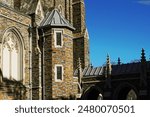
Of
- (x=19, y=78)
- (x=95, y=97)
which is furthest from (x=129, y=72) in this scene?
(x=19, y=78)

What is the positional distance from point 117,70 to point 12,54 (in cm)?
1141

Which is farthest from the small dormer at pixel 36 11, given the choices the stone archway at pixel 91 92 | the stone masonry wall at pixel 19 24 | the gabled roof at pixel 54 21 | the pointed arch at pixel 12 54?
the stone archway at pixel 91 92

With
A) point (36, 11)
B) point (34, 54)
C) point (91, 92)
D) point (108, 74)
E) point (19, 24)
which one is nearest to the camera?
point (19, 24)

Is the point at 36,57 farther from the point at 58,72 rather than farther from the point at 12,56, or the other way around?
the point at 58,72

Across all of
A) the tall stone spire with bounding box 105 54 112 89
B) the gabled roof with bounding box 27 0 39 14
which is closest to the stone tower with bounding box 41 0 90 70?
the tall stone spire with bounding box 105 54 112 89

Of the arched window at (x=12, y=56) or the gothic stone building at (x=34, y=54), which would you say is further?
the gothic stone building at (x=34, y=54)

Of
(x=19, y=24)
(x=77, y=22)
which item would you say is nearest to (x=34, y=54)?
(x=19, y=24)

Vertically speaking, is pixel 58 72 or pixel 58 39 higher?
pixel 58 39

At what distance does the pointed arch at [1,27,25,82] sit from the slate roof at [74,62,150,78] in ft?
30.5

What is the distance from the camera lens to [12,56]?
21.8 meters

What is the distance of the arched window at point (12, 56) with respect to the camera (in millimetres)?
21062

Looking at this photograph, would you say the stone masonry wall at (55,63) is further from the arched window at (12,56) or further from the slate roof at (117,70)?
the slate roof at (117,70)

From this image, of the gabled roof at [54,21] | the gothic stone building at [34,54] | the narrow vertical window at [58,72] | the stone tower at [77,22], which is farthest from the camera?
the stone tower at [77,22]

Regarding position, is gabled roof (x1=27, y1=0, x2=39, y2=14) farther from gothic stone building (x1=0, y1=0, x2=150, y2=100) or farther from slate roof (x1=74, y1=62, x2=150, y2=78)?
slate roof (x1=74, y1=62, x2=150, y2=78)
